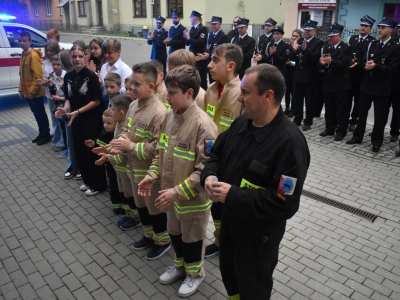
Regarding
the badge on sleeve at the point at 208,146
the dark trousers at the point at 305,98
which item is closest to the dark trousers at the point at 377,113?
the dark trousers at the point at 305,98

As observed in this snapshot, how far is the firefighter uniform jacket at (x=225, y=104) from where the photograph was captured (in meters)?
3.80

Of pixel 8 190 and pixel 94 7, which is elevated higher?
pixel 94 7

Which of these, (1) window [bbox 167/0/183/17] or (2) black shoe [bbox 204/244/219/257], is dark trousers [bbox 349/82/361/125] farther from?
(1) window [bbox 167/0/183/17]

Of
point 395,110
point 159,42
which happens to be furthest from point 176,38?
point 395,110

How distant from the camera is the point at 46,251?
4219 mm

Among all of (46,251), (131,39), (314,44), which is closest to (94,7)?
(131,39)

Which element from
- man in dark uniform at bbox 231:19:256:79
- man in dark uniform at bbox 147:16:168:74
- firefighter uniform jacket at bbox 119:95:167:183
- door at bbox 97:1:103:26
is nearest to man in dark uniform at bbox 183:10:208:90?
man in dark uniform at bbox 147:16:168:74

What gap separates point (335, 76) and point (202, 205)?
5.12m

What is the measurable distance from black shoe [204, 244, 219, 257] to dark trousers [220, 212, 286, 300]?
4.54 feet

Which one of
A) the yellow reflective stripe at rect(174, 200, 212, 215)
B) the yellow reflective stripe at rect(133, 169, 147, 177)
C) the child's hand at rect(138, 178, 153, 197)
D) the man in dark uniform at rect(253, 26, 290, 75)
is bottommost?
the yellow reflective stripe at rect(174, 200, 212, 215)

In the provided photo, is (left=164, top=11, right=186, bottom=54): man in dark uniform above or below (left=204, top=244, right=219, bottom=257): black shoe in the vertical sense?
above

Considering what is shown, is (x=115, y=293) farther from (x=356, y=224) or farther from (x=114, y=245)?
(x=356, y=224)

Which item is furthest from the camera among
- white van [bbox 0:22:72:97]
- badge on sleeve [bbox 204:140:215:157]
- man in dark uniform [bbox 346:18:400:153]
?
white van [bbox 0:22:72:97]

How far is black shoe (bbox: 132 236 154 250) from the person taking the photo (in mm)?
4230
